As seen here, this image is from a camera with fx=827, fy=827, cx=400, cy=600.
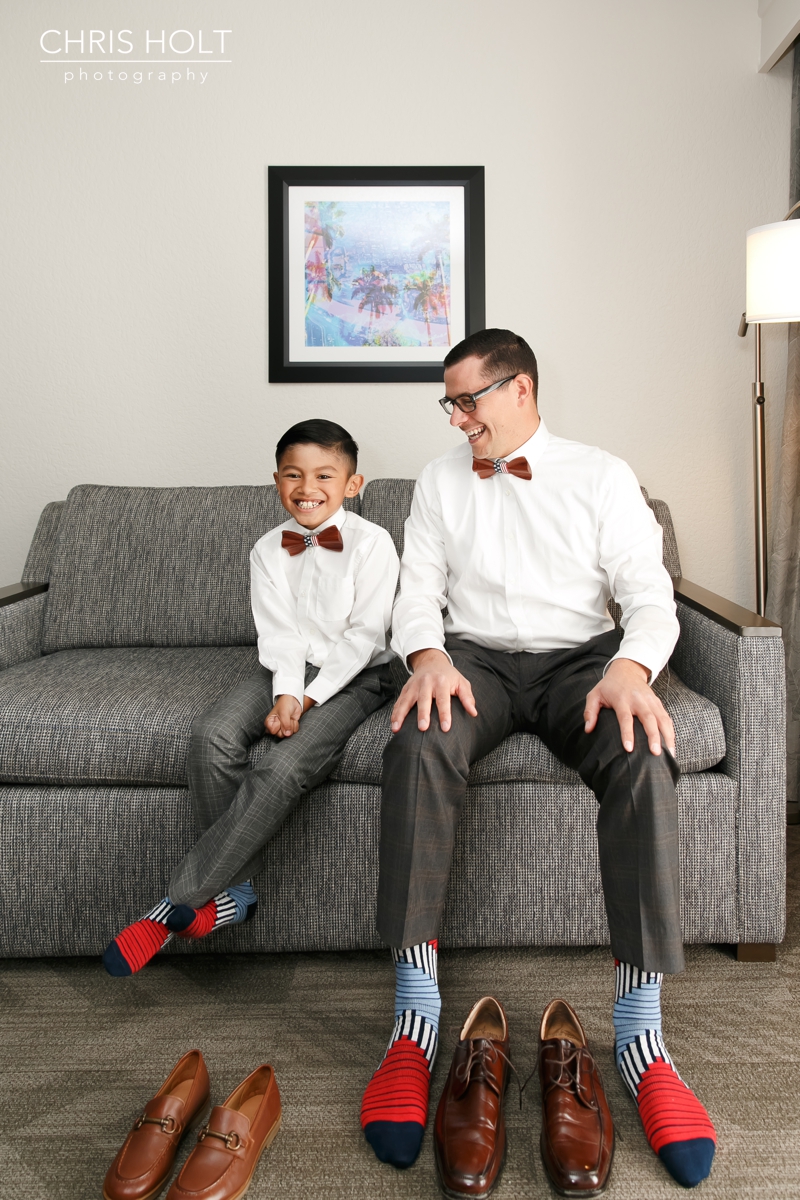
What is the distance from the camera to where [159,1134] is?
110cm

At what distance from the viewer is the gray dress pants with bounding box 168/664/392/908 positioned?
144 centimetres

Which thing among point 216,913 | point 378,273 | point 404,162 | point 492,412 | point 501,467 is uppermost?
point 404,162

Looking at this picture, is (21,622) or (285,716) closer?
(285,716)

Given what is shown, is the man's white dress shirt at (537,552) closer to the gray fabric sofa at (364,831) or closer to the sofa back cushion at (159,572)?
the gray fabric sofa at (364,831)

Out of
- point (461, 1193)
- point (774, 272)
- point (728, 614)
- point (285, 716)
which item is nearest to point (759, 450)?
point (774, 272)

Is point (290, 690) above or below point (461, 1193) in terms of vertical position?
above

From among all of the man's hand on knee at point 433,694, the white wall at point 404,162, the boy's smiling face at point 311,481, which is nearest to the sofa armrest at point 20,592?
the white wall at point 404,162

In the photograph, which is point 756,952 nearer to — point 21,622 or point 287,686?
point 287,686

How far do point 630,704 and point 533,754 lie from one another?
0.30 meters

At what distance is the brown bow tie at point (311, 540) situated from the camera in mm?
1805

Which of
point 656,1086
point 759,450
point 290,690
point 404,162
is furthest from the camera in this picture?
point 404,162

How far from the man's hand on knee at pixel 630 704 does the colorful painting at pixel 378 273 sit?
4.94 feet

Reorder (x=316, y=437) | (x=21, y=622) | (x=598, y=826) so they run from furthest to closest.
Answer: (x=21, y=622) → (x=316, y=437) → (x=598, y=826)

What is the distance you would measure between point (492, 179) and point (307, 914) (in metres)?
2.15
